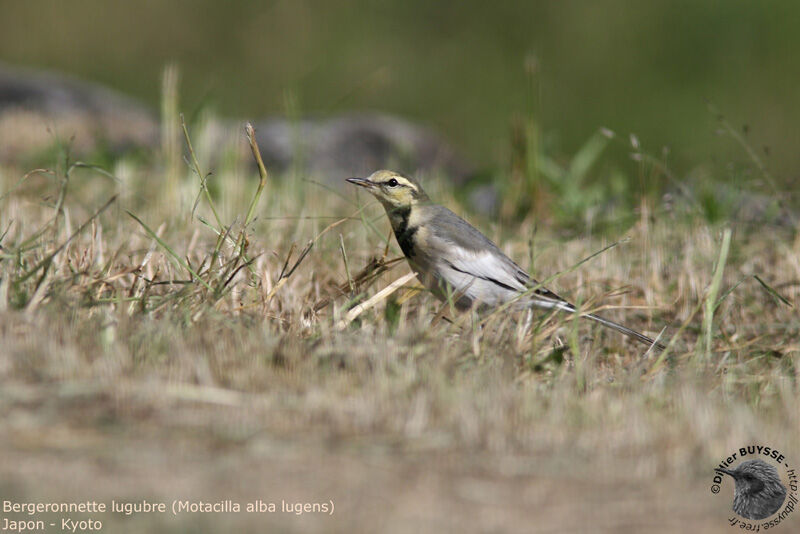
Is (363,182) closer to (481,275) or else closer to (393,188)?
(393,188)

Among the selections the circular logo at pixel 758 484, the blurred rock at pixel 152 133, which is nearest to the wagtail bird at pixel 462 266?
the circular logo at pixel 758 484

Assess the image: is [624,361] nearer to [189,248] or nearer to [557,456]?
[557,456]

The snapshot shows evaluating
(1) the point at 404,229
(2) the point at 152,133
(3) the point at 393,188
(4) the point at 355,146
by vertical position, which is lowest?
(1) the point at 404,229

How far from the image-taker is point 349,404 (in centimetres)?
302

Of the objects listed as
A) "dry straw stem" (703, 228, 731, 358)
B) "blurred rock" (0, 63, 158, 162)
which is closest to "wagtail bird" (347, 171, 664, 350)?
"dry straw stem" (703, 228, 731, 358)

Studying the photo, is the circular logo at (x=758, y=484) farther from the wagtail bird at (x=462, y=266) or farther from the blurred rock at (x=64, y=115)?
the blurred rock at (x=64, y=115)

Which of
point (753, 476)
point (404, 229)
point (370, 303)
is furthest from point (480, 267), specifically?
point (753, 476)

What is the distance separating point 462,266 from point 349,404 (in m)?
1.59

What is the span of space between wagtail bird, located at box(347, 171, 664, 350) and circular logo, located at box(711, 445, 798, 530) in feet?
4.82

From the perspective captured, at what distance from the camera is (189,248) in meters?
4.90

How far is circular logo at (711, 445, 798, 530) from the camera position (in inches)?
106

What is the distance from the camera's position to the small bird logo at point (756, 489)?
8.89 feet

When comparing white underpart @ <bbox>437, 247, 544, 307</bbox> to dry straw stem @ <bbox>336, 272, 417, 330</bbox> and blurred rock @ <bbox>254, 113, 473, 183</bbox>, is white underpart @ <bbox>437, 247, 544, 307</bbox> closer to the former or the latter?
dry straw stem @ <bbox>336, 272, 417, 330</bbox>

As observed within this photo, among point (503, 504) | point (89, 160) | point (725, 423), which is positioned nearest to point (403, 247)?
point (725, 423)
